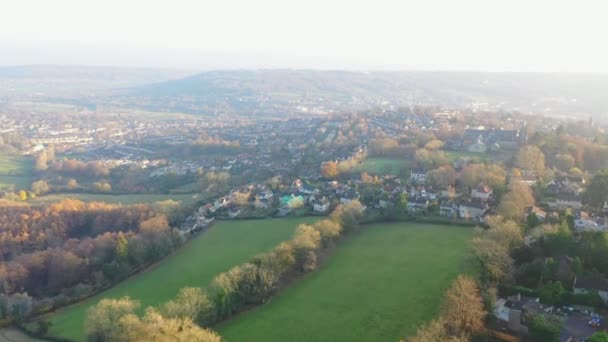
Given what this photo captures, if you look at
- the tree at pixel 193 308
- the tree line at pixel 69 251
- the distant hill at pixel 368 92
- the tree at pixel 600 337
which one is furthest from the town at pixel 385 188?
the distant hill at pixel 368 92

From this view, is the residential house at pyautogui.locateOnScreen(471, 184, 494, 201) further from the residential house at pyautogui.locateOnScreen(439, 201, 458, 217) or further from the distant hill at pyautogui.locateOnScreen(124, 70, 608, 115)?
the distant hill at pyautogui.locateOnScreen(124, 70, 608, 115)

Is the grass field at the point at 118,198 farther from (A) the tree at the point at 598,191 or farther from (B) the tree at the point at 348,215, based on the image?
(A) the tree at the point at 598,191

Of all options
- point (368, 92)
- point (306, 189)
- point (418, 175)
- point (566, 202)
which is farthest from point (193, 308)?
point (368, 92)

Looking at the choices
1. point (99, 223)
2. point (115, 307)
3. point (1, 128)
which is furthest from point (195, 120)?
point (115, 307)

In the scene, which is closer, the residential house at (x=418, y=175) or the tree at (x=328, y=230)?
the tree at (x=328, y=230)

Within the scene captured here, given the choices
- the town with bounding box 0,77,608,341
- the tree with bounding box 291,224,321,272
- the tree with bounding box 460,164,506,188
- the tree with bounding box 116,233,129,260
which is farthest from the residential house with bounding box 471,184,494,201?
the tree with bounding box 116,233,129,260

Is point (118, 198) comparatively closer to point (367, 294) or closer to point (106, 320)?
point (106, 320)
